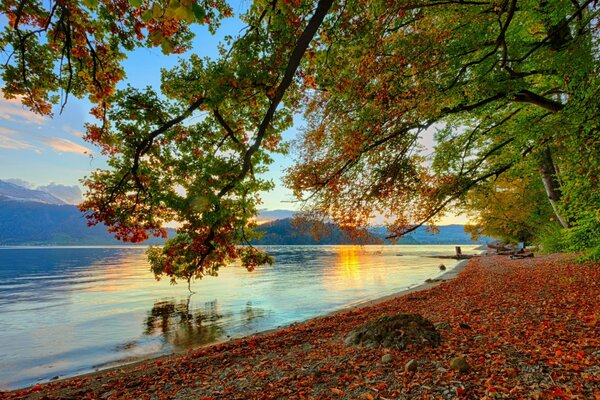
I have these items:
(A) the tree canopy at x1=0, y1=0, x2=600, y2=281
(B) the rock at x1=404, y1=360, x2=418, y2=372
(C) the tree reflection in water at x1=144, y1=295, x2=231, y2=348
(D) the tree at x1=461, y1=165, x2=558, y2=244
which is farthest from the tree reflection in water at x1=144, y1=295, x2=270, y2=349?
(D) the tree at x1=461, y1=165, x2=558, y2=244

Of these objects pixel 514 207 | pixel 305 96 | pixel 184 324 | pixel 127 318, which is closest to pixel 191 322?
pixel 184 324

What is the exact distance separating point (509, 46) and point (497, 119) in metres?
5.76

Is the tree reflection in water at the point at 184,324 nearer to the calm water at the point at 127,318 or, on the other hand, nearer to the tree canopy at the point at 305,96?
the calm water at the point at 127,318

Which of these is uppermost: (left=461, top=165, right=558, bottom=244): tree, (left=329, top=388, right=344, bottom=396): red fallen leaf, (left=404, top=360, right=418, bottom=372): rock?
(left=461, top=165, right=558, bottom=244): tree

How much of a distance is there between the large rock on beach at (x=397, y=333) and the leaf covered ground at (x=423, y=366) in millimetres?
250

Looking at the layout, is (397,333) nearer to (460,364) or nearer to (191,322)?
(460,364)

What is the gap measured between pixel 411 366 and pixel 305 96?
8420 mm

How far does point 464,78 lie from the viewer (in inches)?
470

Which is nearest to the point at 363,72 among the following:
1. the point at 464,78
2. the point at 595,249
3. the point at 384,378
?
the point at 464,78

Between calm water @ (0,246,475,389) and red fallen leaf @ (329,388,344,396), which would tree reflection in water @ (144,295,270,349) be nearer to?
calm water @ (0,246,475,389)

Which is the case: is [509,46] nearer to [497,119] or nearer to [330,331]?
[497,119]

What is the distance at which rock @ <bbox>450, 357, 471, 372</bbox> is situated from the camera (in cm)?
515

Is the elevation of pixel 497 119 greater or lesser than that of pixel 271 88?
greater

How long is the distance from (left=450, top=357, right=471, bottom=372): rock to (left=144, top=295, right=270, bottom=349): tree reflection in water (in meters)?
11.7
